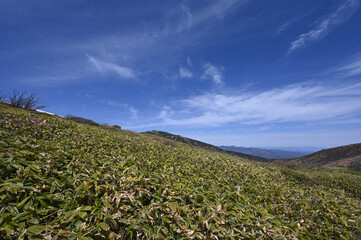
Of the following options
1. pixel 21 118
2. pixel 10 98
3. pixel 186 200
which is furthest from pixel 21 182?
pixel 10 98

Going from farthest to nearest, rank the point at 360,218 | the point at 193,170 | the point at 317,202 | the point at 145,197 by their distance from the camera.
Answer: the point at 193,170, the point at 317,202, the point at 360,218, the point at 145,197

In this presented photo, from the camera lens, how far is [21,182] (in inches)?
122

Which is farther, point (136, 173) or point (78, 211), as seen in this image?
point (136, 173)

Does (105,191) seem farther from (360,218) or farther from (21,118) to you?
(360,218)

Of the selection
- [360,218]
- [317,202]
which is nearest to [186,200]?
[317,202]

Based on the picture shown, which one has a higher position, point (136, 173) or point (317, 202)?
point (136, 173)

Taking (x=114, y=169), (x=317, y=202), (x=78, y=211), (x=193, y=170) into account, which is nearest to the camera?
(x=78, y=211)

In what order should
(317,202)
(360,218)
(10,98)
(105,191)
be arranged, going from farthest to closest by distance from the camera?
(10,98) < (317,202) < (360,218) < (105,191)

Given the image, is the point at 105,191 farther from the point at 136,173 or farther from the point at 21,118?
the point at 21,118

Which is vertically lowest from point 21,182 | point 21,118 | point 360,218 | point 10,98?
point 360,218

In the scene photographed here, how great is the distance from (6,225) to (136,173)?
2830 millimetres

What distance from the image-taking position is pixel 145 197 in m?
4.06

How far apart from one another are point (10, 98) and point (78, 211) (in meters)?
25.8

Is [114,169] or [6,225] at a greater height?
[114,169]
